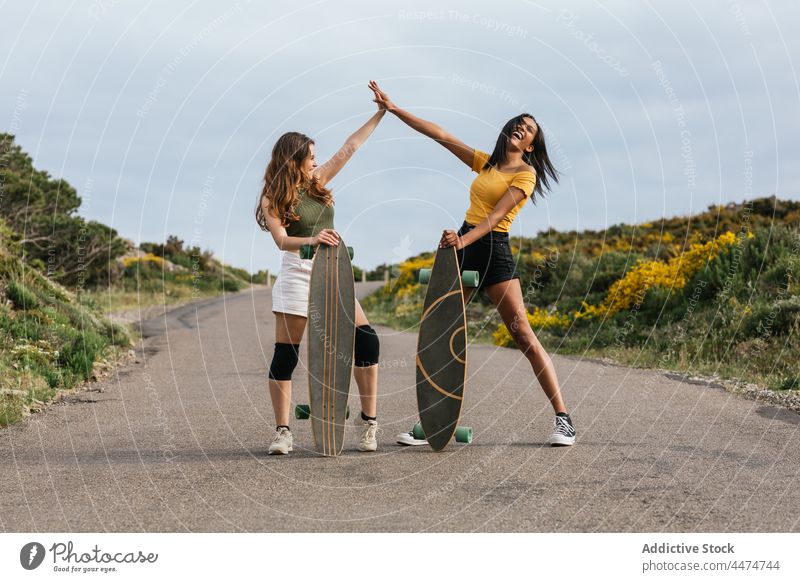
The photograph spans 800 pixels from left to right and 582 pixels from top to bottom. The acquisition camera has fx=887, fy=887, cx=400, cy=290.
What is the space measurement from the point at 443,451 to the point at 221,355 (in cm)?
738

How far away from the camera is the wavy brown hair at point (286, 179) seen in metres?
5.69

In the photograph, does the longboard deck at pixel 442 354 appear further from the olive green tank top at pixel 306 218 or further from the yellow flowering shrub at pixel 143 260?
the yellow flowering shrub at pixel 143 260

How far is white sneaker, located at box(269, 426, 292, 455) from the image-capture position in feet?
19.1

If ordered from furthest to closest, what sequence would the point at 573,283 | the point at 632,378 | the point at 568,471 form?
the point at 573,283 → the point at 632,378 → the point at 568,471

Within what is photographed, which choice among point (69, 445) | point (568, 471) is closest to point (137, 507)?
point (69, 445)

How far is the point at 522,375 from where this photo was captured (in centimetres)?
1036

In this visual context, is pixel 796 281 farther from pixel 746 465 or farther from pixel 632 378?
pixel 746 465

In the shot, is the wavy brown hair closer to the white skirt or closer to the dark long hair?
the white skirt

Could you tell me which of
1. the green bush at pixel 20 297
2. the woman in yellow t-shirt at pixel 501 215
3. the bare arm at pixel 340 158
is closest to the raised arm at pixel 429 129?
the woman in yellow t-shirt at pixel 501 215

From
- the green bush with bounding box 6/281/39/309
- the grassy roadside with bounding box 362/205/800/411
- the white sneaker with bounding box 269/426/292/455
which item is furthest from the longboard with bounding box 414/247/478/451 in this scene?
the green bush with bounding box 6/281/39/309

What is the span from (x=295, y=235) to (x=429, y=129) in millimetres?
1226

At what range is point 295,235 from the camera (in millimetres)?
5824
